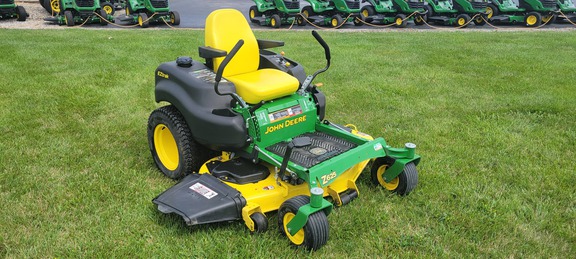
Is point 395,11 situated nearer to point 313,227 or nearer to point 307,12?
point 307,12

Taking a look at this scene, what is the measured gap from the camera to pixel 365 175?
3.78 meters

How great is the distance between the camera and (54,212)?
127 inches

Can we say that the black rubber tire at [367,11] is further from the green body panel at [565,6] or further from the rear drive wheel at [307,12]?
the green body panel at [565,6]

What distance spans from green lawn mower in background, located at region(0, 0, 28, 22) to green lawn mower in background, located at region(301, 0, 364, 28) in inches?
308

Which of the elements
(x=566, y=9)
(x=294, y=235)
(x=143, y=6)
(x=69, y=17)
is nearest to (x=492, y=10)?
(x=566, y=9)

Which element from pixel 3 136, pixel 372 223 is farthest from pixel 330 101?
pixel 3 136

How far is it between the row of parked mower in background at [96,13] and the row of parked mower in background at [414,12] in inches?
106

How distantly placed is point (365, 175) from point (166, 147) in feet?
5.24

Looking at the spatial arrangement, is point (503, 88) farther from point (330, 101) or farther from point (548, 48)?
point (548, 48)

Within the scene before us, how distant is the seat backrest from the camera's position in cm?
368

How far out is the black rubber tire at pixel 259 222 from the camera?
2941 millimetres

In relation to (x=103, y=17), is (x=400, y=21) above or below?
above

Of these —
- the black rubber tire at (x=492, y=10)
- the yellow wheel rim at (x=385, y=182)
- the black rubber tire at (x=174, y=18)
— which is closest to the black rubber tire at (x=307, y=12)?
the black rubber tire at (x=174, y=18)

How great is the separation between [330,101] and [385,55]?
123 inches
